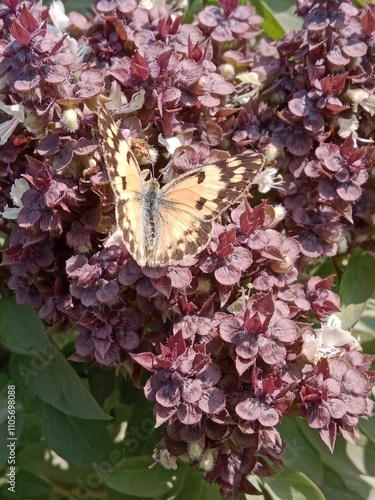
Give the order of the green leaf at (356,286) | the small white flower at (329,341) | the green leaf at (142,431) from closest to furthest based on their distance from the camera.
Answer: the small white flower at (329,341) → the green leaf at (356,286) → the green leaf at (142,431)

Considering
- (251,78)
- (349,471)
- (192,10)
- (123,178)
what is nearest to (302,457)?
(349,471)

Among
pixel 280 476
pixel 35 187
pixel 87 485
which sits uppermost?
pixel 35 187

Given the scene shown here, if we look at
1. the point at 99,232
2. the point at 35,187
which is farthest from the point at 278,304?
the point at 35,187

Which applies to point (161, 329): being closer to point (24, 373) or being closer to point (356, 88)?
point (24, 373)

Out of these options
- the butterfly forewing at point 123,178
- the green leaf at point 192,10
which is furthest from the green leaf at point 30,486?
the green leaf at point 192,10

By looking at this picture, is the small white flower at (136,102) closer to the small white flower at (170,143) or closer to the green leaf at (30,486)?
the small white flower at (170,143)

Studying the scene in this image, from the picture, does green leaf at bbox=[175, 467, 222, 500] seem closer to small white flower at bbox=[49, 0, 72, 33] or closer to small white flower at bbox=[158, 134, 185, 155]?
small white flower at bbox=[158, 134, 185, 155]

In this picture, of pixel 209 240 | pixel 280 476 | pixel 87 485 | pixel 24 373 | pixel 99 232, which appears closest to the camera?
pixel 209 240
